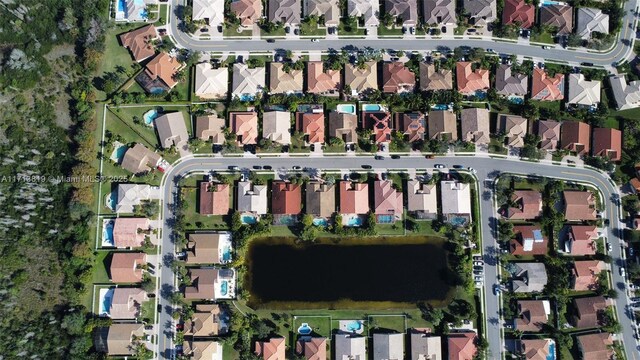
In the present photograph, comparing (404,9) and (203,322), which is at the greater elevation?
(404,9)

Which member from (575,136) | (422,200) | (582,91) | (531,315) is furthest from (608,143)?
(422,200)

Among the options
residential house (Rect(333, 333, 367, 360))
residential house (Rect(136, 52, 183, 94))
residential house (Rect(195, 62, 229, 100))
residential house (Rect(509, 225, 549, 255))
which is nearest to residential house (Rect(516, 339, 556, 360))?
→ residential house (Rect(509, 225, 549, 255))

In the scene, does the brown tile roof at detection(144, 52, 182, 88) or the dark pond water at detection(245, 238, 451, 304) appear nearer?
the dark pond water at detection(245, 238, 451, 304)

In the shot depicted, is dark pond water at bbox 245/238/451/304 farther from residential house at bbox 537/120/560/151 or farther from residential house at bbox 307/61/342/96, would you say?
residential house at bbox 307/61/342/96

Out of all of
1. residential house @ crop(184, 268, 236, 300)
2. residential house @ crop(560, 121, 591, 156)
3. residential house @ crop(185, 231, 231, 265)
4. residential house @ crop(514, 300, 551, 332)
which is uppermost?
residential house @ crop(560, 121, 591, 156)

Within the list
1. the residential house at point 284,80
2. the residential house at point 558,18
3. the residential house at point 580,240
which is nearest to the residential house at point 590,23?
the residential house at point 558,18

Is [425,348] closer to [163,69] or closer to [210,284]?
[210,284]

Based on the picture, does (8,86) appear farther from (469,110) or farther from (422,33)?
(469,110)

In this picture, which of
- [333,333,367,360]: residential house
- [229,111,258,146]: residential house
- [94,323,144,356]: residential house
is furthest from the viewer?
[229,111,258,146]: residential house
